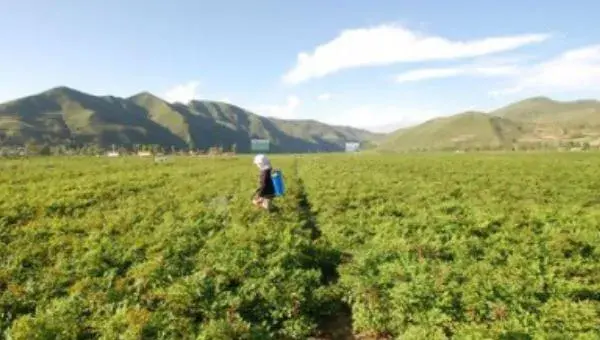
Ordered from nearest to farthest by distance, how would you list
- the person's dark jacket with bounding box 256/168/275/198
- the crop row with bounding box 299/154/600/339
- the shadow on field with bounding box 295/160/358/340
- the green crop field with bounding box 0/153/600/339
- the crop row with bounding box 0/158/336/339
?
1. the crop row with bounding box 299/154/600/339
2. the green crop field with bounding box 0/153/600/339
3. the crop row with bounding box 0/158/336/339
4. the shadow on field with bounding box 295/160/358/340
5. the person's dark jacket with bounding box 256/168/275/198

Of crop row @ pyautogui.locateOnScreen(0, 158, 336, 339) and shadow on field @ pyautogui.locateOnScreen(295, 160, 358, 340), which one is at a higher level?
crop row @ pyautogui.locateOnScreen(0, 158, 336, 339)

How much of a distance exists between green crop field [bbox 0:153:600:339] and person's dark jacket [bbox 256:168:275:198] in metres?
1.17

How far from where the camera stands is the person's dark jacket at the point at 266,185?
901 inches

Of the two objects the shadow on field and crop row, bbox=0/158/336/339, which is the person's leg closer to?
crop row, bbox=0/158/336/339

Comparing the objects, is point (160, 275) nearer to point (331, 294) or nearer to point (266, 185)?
point (331, 294)

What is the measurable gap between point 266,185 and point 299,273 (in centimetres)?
1001

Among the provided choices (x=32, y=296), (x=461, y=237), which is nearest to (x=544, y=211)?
(x=461, y=237)

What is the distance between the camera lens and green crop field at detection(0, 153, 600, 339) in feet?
33.5

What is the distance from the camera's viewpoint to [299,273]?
13.3 m

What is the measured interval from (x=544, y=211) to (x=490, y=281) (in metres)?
11.3

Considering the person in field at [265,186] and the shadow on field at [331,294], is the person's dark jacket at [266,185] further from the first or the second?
the shadow on field at [331,294]

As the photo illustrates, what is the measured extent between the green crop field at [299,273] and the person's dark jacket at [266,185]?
3.83 feet

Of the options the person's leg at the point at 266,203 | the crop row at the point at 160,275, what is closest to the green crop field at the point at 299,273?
the crop row at the point at 160,275

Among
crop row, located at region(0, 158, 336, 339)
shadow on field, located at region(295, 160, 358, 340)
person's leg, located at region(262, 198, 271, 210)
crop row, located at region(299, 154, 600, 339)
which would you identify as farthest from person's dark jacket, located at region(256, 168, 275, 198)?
shadow on field, located at region(295, 160, 358, 340)
